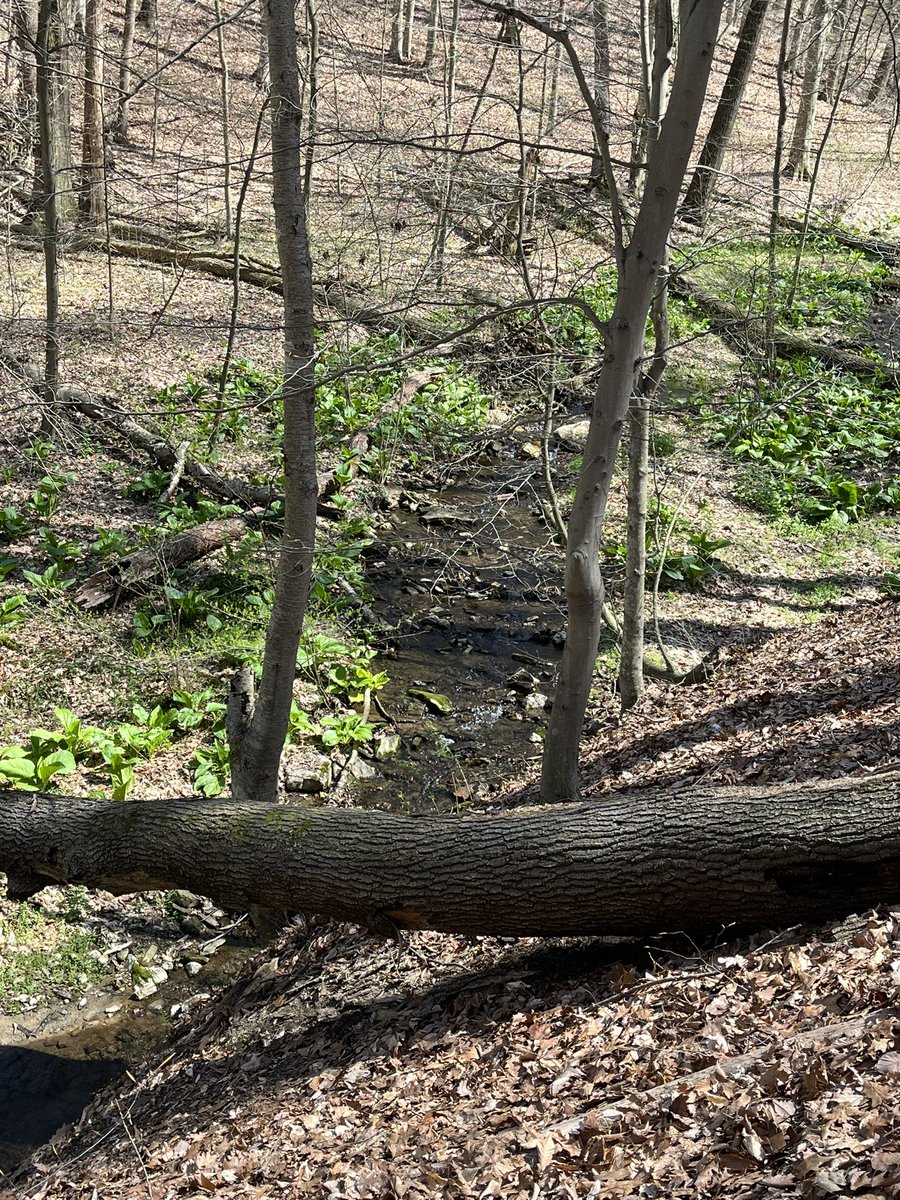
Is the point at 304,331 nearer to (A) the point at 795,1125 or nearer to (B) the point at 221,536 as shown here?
(A) the point at 795,1125

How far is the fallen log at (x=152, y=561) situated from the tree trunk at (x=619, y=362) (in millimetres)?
4684

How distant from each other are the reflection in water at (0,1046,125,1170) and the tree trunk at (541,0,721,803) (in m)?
3.22

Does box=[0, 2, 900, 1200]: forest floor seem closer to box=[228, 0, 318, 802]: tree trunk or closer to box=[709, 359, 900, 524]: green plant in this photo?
box=[709, 359, 900, 524]: green plant

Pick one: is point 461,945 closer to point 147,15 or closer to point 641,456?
point 641,456

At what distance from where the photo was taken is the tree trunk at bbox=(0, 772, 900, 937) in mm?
4051

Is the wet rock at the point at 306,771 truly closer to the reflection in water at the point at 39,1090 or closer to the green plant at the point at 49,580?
the reflection in water at the point at 39,1090

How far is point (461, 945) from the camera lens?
5285 mm

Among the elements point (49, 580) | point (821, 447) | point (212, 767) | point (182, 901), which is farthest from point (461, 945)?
point (821, 447)

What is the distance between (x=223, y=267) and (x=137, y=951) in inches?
497

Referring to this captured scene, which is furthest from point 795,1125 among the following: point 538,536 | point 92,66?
point 92,66

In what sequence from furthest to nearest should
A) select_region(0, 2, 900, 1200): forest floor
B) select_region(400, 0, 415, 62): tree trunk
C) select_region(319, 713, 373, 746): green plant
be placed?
select_region(400, 0, 415, 62): tree trunk, select_region(319, 713, 373, 746): green plant, select_region(0, 2, 900, 1200): forest floor

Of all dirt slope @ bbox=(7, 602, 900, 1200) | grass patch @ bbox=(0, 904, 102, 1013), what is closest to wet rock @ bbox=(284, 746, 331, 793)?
dirt slope @ bbox=(7, 602, 900, 1200)

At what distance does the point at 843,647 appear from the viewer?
26.7 ft

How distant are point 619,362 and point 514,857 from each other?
253 cm
